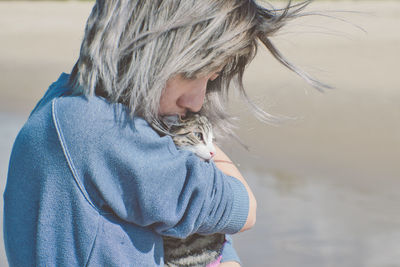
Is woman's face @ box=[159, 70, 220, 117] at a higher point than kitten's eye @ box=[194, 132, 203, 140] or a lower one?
higher

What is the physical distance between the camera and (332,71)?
10.2m

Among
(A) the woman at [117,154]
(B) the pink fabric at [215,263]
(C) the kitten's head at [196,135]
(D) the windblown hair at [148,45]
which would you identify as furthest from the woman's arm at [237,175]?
(D) the windblown hair at [148,45]

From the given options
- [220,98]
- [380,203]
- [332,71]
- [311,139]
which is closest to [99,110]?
[220,98]

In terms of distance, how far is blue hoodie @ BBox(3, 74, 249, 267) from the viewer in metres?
1.58

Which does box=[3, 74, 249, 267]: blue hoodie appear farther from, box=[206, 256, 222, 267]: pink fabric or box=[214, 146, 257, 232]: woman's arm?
box=[206, 256, 222, 267]: pink fabric

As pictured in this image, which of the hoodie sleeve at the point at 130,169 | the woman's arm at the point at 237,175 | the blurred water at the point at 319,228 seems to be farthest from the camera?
the blurred water at the point at 319,228

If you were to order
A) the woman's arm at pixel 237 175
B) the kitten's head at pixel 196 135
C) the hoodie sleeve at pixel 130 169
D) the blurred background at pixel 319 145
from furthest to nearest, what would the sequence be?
the blurred background at pixel 319 145 → the kitten's head at pixel 196 135 → the woman's arm at pixel 237 175 → the hoodie sleeve at pixel 130 169

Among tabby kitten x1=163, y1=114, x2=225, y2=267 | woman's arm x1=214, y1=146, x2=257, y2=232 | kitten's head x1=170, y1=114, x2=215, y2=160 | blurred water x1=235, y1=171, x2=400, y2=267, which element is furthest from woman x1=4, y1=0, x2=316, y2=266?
blurred water x1=235, y1=171, x2=400, y2=267

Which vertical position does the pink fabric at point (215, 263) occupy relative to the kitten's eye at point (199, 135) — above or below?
below

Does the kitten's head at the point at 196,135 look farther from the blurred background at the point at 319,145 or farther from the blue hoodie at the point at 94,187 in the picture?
the blue hoodie at the point at 94,187

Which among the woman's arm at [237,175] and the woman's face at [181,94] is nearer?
the woman's face at [181,94]

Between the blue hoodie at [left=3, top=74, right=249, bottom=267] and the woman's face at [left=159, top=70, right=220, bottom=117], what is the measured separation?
0.15m

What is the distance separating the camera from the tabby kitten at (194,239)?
2.07 meters

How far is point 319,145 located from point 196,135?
194 inches
